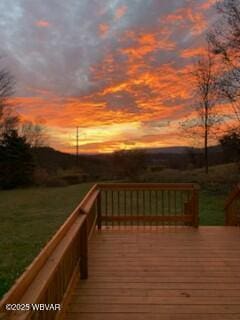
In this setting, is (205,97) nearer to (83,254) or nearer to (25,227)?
(25,227)

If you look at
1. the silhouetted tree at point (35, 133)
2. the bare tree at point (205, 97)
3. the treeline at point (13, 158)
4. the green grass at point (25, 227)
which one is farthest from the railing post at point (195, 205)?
the silhouetted tree at point (35, 133)

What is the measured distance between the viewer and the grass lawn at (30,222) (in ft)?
20.1

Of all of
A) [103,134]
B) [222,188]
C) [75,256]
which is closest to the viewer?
[75,256]

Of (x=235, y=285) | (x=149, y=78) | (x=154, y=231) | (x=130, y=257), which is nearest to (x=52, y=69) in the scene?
(x=149, y=78)

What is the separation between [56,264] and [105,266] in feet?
7.44

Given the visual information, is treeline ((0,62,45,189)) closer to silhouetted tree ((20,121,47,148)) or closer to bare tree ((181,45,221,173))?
silhouetted tree ((20,121,47,148))

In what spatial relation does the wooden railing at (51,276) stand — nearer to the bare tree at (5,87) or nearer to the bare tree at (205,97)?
the bare tree at (205,97)

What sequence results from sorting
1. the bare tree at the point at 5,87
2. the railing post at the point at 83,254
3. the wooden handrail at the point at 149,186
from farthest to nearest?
the bare tree at the point at 5,87 → the wooden handrail at the point at 149,186 → the railing post at the point at 83,254

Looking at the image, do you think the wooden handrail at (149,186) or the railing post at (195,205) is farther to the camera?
the wooden handrail at (149,186)

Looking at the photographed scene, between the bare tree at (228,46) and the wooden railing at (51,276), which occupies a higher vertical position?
the bare tree at (228,46)

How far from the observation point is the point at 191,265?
4465 mm

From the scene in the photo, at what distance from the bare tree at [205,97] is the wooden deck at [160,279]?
13.5 meters

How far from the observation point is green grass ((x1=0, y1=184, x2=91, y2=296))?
5.96 m

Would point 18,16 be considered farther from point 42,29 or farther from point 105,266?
point 105,266
